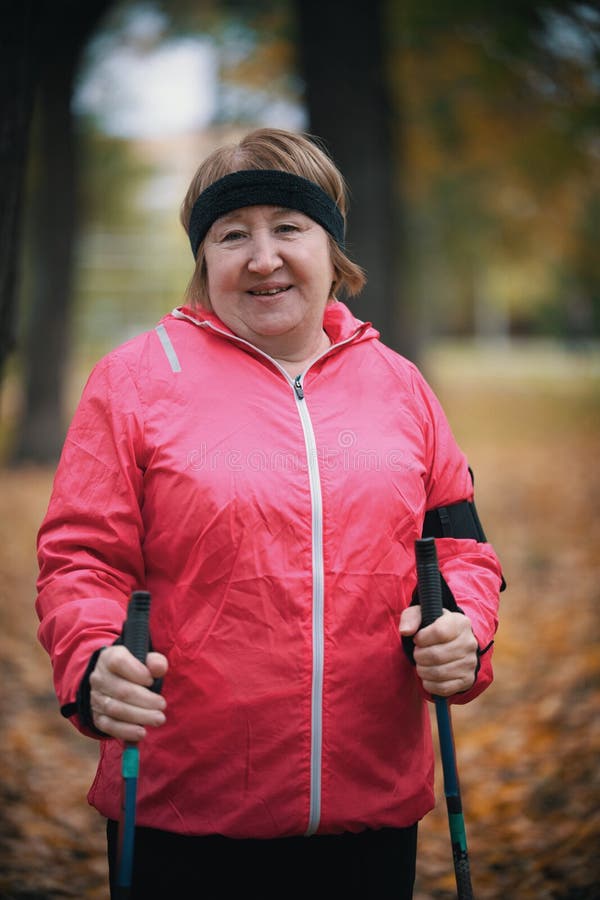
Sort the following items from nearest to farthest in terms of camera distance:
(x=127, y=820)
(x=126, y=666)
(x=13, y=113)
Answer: (x=126, y=666) < (x=127, y=820) < (x=13, y=113)

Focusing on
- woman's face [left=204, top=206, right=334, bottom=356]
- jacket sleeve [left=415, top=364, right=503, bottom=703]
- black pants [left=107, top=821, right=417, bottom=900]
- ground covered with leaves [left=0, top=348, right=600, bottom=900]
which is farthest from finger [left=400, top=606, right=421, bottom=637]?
ground covered with leaves [left=0, top=348, right=600, bottom=900]

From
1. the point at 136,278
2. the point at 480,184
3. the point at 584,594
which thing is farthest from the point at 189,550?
the point at 136,278

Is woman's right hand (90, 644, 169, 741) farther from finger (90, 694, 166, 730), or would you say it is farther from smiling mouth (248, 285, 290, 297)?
smiling mouth (248, 285, 290, 297)

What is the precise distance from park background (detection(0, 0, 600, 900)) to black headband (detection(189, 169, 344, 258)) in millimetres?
1333

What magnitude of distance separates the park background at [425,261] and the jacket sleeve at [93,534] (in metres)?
1.53

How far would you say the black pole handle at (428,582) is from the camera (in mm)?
2145

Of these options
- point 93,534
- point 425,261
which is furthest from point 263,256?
point 425,261

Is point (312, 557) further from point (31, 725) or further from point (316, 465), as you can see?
point (31, 725)

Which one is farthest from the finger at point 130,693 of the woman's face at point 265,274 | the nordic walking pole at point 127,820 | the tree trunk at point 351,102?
the tree trunk at point 351,102

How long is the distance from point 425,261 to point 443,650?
18.6 meters

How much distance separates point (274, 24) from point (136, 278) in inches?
1784

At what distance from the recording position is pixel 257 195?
7.59 ft

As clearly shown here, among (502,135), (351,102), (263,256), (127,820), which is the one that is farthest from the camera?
(502,135)

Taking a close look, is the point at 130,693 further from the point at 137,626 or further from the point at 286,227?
the point at 286,227
